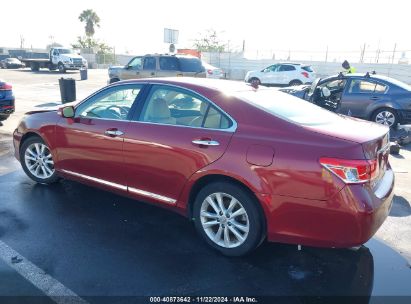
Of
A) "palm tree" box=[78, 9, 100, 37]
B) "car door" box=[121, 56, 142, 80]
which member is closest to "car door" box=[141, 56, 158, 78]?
"car door" box=[121, 56, 142, 80]

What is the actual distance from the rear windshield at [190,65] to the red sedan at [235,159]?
9.84 m

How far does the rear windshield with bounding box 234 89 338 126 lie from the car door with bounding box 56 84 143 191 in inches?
50.4

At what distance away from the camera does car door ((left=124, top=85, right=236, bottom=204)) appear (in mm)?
3520

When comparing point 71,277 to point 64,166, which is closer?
point 71,277

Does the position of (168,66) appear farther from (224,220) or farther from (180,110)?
(224,220)

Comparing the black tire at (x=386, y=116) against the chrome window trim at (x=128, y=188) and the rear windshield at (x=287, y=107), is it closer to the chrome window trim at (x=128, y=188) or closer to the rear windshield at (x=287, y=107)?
the rear windshield at (x=287, y=107)

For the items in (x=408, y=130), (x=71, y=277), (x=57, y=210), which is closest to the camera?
(x=71, y=277)

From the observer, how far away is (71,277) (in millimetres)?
3168

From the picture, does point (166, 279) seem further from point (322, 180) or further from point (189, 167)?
point (322, 180)

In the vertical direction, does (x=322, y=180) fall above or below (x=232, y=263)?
above

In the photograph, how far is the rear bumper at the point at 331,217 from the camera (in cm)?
293

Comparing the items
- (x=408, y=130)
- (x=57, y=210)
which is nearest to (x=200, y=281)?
(x=57, y=210)

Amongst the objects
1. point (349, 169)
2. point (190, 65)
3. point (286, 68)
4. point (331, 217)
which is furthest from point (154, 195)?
point (286, 68)

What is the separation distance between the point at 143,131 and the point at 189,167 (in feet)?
2.26
